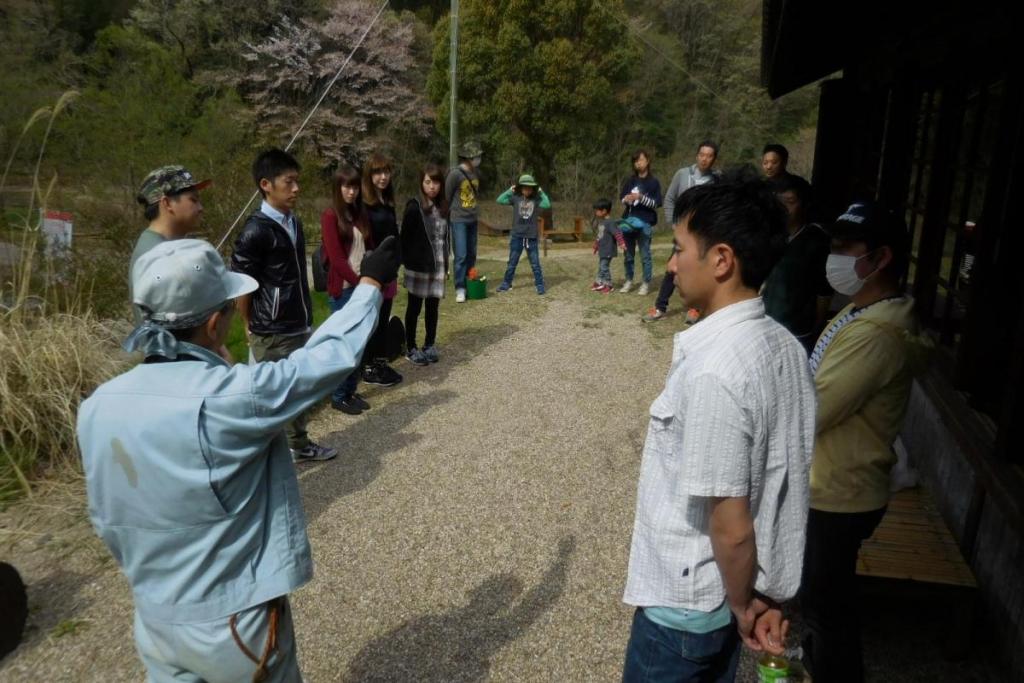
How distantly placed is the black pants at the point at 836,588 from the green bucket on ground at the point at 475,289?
21.0ft

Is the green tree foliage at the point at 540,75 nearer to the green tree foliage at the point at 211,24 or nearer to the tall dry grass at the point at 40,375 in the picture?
the green tree foliage at the point at 211,24

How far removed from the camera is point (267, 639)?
4.98 feet

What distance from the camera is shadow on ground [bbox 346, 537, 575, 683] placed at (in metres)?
2.47

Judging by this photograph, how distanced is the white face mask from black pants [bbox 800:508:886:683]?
675 mm

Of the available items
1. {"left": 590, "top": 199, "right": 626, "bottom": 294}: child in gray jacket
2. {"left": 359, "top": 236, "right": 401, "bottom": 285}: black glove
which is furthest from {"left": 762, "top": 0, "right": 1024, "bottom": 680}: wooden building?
{"left": 590, "top": 199, "right": 626, "bottom": 294}: child in gray jacket

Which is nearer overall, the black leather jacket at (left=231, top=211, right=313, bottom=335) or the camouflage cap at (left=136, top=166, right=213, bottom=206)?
the camouflage cap at (left=136, top=166, right=213, bottom=206)

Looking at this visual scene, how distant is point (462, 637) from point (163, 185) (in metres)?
2.30

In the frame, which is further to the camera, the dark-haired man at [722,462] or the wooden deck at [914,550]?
the wooden deck at [914,550]

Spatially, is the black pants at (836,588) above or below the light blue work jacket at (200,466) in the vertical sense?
below

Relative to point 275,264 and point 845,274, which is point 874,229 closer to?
point 845,274

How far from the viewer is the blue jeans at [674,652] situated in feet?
4.55

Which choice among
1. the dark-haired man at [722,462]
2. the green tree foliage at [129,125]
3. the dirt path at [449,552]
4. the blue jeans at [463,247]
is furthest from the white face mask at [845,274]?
the green tree foliage at [129,125]

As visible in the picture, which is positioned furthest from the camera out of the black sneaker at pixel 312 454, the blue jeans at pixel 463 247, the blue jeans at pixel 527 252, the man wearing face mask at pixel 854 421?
the blue jeans at pixel 527 252

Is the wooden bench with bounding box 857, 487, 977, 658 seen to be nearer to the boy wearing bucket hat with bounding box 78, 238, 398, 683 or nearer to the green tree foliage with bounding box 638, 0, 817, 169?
the boy wearing bucket hat with bounding box 78, 238, 398, 683
